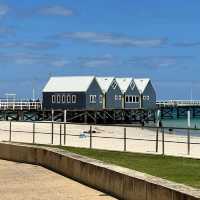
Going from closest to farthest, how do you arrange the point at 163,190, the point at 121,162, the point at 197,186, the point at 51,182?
the point at 163,190 → the point at 197,186 → the point at 51,182 → the point at 121,162

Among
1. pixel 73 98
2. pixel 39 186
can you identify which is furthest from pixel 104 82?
pixel 39 186

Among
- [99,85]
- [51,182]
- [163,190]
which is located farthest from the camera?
[99,85]

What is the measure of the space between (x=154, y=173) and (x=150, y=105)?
307 ft

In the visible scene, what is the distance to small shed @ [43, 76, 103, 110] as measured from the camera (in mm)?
86312

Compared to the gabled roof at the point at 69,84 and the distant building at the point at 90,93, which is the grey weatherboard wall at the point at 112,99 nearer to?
the distant building at the point at 90,93

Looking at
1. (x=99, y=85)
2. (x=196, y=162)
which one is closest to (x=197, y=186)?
(x=196, y=162)

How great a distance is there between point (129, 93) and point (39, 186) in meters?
85.1

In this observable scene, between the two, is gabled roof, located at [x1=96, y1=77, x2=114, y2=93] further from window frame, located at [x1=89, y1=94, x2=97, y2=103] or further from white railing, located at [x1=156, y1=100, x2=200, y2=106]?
white railing, located at [x1=156, y1=100, x2=200, y2=106]

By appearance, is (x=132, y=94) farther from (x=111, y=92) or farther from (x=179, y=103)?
(x=179, y=103)

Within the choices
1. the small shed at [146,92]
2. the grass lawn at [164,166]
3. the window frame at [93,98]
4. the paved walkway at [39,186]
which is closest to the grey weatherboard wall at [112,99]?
the window frame at [93,98]

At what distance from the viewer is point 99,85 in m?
89.1

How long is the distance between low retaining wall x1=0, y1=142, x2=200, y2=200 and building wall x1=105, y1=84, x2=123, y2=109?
244ft

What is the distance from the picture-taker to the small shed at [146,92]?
330 feet

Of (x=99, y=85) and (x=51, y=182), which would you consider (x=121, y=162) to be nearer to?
(x=51, y=182)
